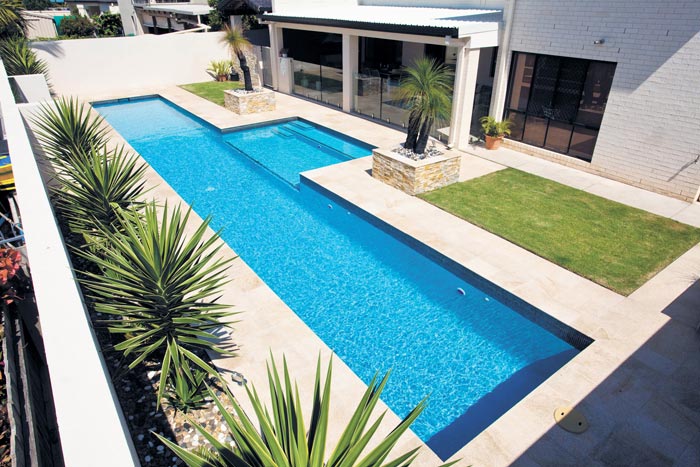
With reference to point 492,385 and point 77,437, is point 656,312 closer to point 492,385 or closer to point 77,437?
point 492,385

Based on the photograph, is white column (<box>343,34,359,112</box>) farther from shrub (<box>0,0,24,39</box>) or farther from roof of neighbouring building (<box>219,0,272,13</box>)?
shrub (<box>0,0,24,39</box>)

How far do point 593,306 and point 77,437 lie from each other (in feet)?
23.6

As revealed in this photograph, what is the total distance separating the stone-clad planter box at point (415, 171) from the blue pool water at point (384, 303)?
60.2 inches

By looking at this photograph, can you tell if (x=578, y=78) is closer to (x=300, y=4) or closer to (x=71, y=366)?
(x=71, y=366)

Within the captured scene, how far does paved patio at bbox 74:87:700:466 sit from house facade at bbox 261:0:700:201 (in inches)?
71.8

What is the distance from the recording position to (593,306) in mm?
7406

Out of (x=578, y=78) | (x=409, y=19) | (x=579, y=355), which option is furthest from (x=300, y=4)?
(x=579, y=355)

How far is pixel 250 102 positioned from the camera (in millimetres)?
18406

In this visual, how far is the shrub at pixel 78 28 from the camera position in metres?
38.7

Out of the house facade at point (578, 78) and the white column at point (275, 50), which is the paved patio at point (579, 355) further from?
the white column at point (275, 50)

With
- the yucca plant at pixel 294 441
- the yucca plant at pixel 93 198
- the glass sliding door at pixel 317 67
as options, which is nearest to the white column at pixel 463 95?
the glass sliding door at pixel 317 67

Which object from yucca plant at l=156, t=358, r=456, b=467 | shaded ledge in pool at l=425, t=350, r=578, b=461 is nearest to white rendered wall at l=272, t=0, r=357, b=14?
shaded ledge in pool at l=425, t=350, r=578, b=461

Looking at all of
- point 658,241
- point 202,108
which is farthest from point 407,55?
point 658,241

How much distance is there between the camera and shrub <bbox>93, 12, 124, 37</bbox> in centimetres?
4041
